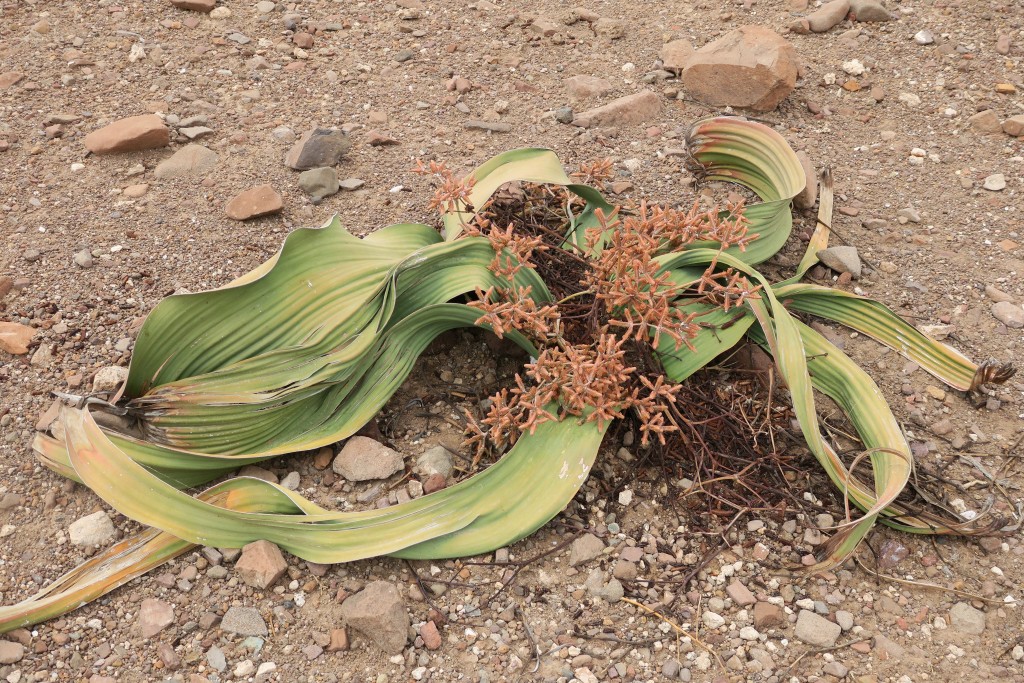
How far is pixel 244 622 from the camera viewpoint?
1713mm

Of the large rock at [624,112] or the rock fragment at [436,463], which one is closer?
the rock fragment at [436,463]

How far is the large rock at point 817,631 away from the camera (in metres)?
1.71

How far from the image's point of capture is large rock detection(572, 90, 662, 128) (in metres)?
2.85

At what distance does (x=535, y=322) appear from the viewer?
A: 181cm

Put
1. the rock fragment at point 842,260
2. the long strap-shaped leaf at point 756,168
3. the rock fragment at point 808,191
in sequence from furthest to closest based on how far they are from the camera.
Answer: the rock fragment at point 808,191
the rock fragment at point 842,260
the long strap-shaped leaf at point 756,168

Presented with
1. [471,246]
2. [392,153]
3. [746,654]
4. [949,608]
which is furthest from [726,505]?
[392,153]

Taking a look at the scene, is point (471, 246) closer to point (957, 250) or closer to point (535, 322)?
point (535, 322)

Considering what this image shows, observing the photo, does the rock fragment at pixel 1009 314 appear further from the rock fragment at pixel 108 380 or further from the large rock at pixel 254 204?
the rock fragment at pixel 108 380

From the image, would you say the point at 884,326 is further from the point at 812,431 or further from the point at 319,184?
the point at 319,184

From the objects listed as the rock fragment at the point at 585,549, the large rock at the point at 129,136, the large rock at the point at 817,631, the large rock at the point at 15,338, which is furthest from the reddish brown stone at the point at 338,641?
the large rock at the point at 129,136

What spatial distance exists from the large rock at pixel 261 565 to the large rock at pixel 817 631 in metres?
0.98

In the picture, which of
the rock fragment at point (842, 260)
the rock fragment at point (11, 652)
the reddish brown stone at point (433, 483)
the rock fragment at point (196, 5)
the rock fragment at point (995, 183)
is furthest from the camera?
the rock fragment at point (196, 5)

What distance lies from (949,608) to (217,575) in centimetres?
141

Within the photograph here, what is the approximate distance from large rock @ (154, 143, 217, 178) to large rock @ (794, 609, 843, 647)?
1.99 metres
